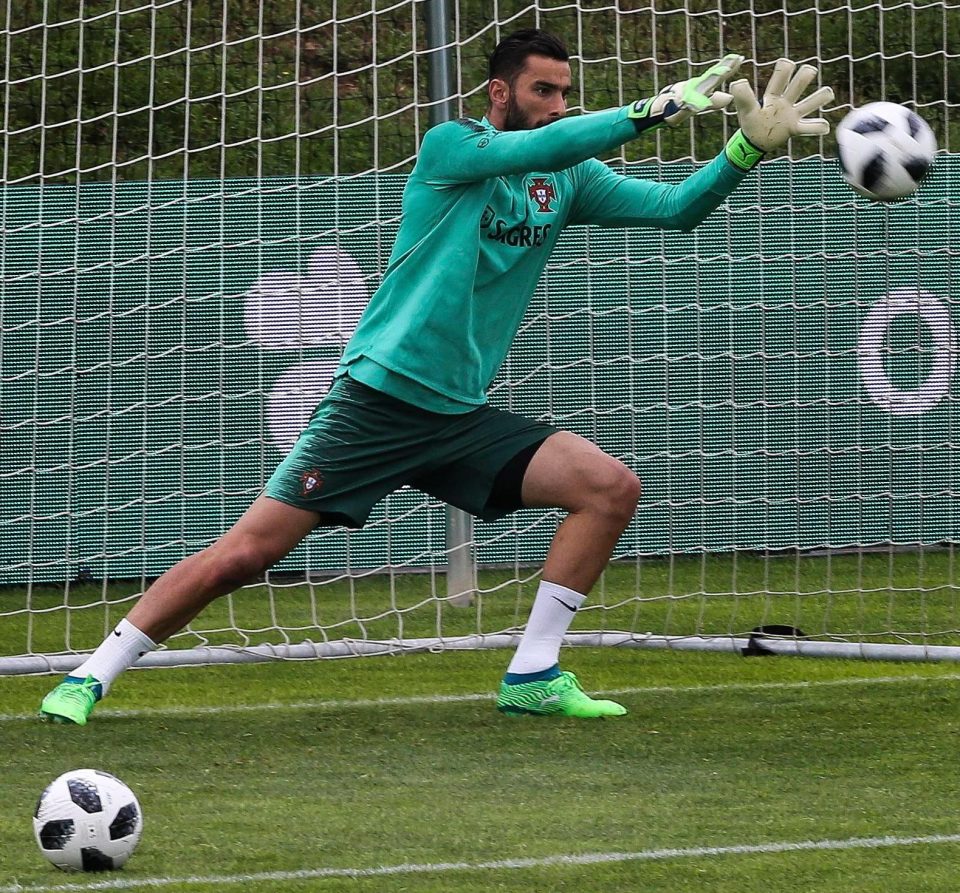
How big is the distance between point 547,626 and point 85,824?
237cm

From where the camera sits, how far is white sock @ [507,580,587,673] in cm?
611

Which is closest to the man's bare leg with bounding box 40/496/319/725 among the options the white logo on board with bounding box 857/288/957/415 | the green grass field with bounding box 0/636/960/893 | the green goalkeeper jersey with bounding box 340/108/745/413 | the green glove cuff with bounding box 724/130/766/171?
the green grass field with bounding box 0/636/960/893

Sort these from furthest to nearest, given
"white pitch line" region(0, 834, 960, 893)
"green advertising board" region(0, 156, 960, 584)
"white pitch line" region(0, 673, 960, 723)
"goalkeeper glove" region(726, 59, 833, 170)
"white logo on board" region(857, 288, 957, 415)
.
A: "white logo on board" region(857, 288, 957, 415), "green advertising board" region(0, 156, 960, 584), "white pitch line" region(0, 673, 960, 723), "goalkeeper glove" region(726, 59, 833, 170), "white pitch line" region(0, 834, 960, 893)

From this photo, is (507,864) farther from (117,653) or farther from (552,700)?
(117,653)

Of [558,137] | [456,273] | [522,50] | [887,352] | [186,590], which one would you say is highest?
[522,50]

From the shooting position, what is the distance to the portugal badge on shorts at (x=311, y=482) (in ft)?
19.3

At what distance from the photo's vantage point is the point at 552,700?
6.13m

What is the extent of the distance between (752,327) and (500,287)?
16.3ft

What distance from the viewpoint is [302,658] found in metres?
7.55

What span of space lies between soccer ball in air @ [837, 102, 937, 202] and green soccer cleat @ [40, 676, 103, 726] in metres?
2.79

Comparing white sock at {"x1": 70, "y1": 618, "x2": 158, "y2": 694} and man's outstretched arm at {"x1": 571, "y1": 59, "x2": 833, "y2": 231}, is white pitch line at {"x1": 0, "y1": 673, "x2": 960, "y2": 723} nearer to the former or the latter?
white sock at {"x1": 70, "y1": 618, "x2": 158, "y2": 694}

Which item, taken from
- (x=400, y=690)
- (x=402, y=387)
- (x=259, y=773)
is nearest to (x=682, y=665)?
(x=400, y=690)

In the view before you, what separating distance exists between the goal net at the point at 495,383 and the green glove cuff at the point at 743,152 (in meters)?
2.92

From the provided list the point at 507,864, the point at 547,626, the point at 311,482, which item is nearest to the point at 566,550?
the point at 547,626
